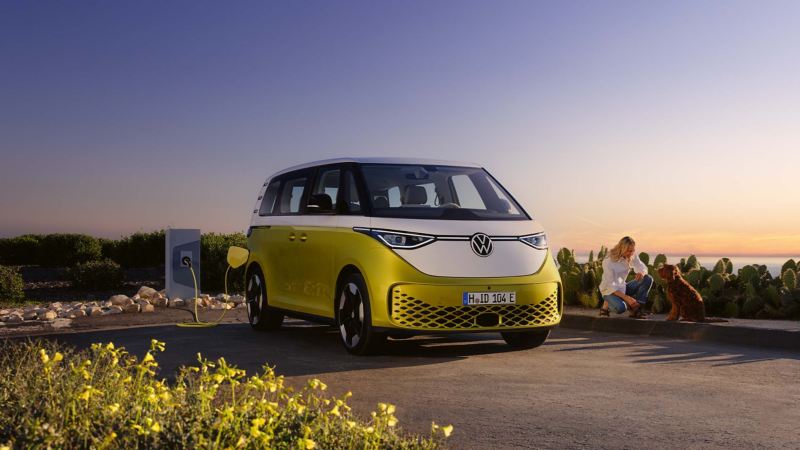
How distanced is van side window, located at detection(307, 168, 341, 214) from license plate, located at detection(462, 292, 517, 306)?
6.21 feet

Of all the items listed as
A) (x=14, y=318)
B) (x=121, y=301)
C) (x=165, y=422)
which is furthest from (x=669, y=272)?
(x=14, y=318)

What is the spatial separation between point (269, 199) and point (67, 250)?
2086cm

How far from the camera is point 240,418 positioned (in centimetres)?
415

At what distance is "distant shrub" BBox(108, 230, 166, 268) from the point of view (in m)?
27.4

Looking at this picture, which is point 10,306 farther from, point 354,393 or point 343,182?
point 354,393

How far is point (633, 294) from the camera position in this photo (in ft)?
40.2

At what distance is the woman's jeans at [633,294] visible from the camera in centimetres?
1199

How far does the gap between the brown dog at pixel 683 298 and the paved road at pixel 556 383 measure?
2.65ft

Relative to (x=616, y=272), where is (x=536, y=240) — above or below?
Result: above

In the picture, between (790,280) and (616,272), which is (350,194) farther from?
(790,280)

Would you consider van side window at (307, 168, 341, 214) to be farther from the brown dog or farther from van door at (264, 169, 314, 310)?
the brown dog

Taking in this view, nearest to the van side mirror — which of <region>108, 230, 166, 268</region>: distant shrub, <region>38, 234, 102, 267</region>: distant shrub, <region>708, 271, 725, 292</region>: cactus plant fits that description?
<region>708, 271, 725, 292</region>: cactus plant

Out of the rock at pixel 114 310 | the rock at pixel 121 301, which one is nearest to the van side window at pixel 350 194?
the rock at pixel 114 310

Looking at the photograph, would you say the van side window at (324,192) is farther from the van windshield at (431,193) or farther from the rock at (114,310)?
the rock at (114,310)
